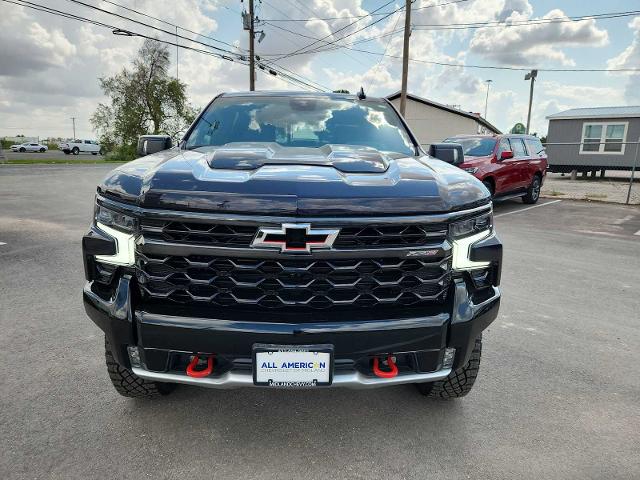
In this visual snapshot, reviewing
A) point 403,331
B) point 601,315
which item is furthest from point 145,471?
point 601,315

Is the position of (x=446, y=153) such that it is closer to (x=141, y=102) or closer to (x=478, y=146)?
(x=478, y=146)

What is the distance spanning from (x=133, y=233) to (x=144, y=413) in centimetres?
115

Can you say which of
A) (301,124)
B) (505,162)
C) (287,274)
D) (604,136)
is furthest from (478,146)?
(604,136)

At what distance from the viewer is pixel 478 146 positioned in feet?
35.8

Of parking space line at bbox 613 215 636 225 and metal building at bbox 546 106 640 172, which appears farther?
metal building at bbox 546 106 640 172

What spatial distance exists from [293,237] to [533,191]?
12392 millimetres

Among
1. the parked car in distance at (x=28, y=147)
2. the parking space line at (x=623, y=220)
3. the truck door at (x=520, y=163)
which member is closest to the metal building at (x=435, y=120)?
the truck door at (x=520, y=163)

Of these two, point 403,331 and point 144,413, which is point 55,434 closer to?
point 144,413

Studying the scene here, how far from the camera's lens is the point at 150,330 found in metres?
1.94

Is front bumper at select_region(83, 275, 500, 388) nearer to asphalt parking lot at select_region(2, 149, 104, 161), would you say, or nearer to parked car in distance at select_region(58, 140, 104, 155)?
asphalt parking lot at select_region(2, 149, 104, 161)

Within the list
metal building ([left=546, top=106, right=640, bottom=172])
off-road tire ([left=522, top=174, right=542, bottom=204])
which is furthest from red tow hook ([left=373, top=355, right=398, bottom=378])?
metal building ([left=546, top=106, right=640, bottom=172])

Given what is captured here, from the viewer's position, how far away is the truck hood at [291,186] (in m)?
1.90

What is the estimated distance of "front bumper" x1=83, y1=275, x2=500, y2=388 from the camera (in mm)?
1907

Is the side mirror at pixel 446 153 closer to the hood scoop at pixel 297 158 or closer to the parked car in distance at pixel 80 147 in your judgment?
the hood scoop at pixel 297 158
